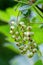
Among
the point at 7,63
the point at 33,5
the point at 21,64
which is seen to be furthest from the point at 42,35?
the point at 7,63

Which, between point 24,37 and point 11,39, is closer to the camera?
point 24,37

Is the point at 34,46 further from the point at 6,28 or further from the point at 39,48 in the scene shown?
the point at 6,28

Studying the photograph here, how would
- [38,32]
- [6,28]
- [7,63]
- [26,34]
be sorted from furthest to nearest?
[7,63] < [6,28] < [38,32] < [26,34]

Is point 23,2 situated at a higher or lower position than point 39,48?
higher

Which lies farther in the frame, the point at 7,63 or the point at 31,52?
the point at 7,63

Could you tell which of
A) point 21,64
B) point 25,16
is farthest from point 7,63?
point 25,16

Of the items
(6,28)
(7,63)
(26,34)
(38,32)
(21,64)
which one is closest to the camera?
(26,34)

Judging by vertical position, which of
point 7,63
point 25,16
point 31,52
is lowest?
point 7,63
